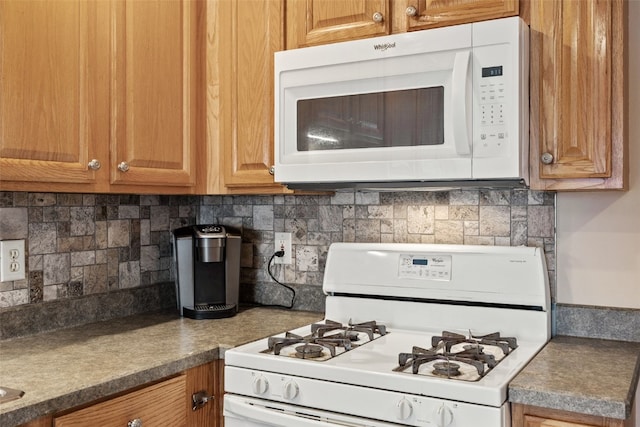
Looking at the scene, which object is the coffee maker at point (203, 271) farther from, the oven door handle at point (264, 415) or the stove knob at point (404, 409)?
the stove knob at point (404, 409)

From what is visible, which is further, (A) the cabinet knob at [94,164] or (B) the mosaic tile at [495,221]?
(B) the mosaic tile at [495,221]

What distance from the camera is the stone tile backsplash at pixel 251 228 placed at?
1.90 m

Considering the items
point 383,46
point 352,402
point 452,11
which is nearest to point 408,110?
point 383,46

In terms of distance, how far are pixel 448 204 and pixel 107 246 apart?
3.90ft

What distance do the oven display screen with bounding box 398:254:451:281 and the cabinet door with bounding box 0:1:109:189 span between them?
0.97 m

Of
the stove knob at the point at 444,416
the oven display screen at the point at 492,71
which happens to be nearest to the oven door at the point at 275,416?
the stove knob at the point at 444,416

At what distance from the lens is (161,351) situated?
1676mm

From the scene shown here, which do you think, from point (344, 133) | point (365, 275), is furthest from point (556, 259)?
point (344, 133)

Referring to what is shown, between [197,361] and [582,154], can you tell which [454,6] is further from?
[197,361]

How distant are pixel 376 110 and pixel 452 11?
1.13ft

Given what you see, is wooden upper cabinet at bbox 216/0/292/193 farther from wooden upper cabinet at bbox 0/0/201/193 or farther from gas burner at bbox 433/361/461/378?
gas burner at bbox 433/361/461/378

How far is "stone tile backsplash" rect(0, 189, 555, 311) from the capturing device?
1903 millimetres

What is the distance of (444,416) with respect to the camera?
137 centimetres

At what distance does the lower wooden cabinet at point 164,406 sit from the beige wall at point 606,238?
3.54 ft
